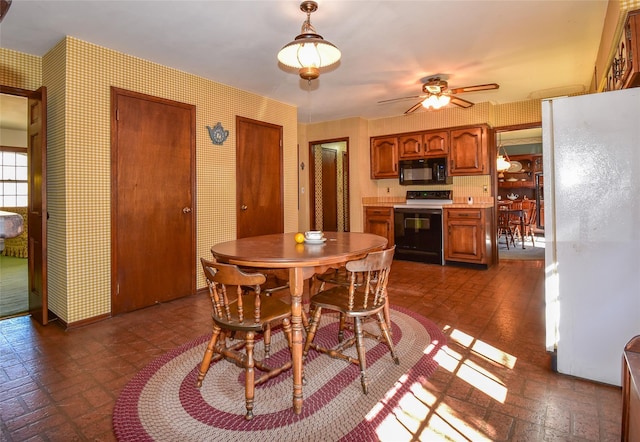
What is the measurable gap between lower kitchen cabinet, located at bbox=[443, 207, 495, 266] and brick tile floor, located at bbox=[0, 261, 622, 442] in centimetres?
137

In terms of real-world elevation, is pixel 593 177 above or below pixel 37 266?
above

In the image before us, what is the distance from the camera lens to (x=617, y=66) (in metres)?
2.27

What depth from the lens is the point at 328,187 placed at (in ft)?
23.3

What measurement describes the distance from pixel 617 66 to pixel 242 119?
3.54 m

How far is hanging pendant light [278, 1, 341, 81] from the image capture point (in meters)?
2.09

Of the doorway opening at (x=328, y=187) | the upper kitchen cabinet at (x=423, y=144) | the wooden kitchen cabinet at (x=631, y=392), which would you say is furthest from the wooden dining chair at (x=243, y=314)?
the doorway opening at (x=328, y=187)

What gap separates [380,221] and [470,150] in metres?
1.73

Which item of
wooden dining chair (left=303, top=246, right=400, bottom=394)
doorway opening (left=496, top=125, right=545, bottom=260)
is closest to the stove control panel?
Answer: doorway opening (left=496, top=125, right=545, bottom=260)

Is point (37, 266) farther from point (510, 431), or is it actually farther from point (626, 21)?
point (626, 21)

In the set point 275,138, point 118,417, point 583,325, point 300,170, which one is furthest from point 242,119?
point 583,325

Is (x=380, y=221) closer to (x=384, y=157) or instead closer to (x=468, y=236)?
(x=384, y=157)

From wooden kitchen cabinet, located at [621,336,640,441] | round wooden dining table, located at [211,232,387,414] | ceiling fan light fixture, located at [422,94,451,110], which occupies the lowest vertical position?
wooden kitchen cabinet, located at [621,336,640,441]

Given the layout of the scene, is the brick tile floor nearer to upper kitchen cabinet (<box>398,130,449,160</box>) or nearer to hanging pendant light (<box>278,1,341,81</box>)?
hanging pendant light (<box>278,1,341,81</box>)

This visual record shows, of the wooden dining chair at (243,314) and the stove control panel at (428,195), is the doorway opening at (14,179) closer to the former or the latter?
the wooden dining chair at (243,314)
